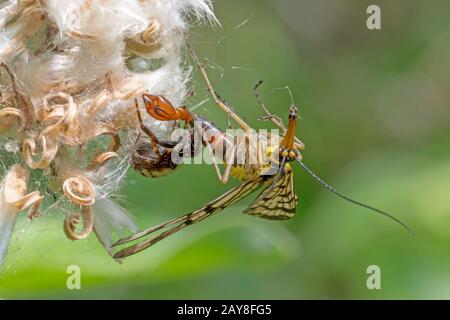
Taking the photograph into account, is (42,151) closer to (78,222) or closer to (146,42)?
(78,222)

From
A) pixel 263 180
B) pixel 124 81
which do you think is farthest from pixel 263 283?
pixel 124 81

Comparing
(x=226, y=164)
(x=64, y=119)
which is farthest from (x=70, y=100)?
(x=226, y=164)

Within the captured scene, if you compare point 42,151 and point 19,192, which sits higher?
point 42,151

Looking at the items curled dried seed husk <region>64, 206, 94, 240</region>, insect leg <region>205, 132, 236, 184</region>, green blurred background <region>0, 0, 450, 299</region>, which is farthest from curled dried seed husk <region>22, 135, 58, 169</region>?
insect leg <region>205, 132, 236, 184</region>

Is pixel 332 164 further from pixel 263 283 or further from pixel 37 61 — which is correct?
pixel 37 61
